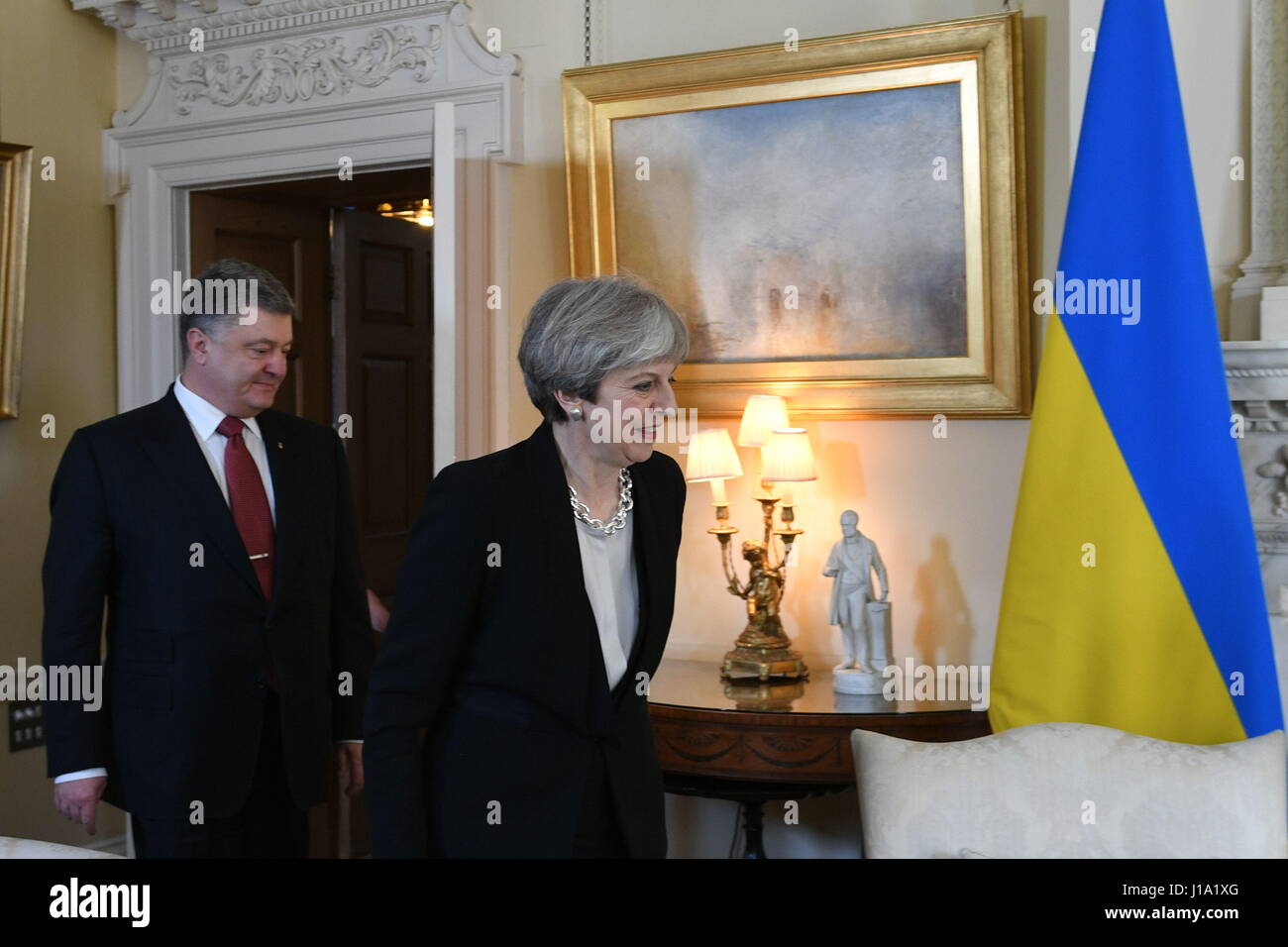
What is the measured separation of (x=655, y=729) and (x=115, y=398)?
2.45m

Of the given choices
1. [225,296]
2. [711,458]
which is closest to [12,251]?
[225,296]

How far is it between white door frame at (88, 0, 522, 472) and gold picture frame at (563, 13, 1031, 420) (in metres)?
0.32

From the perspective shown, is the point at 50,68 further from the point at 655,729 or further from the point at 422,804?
the point at 422,804

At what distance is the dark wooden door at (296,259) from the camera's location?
15.1 ft

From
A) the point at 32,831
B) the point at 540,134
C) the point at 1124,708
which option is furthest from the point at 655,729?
the point at 32,831

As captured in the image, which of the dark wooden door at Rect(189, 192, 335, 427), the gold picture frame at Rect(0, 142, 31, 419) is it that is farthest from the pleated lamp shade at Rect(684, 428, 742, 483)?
the gold picture frame at Rect(0, 142, 31, 419)

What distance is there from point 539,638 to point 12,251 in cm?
292

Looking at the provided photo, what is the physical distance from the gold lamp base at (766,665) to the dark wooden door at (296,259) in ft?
6.70

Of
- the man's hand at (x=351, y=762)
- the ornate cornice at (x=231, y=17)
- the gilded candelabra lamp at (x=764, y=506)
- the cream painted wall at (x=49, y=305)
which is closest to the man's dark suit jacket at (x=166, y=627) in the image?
the man's hand at (x=351, y=762)

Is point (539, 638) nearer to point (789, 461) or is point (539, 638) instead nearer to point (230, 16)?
point (789, 461)

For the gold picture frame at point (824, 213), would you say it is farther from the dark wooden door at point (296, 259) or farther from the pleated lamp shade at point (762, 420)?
the dark wooden door at point (296, 259)

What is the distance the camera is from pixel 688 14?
372cm

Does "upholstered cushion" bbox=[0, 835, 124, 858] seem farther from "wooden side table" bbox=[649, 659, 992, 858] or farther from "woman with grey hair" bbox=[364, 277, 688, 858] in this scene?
"wooden side table" bbox=[649, 659, 992, 858]
